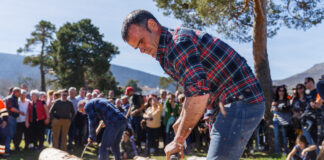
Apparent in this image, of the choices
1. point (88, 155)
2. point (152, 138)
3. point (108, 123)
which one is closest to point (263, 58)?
point (152, 138)

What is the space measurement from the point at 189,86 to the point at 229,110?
35 centimetres

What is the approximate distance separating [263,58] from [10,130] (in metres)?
7.83

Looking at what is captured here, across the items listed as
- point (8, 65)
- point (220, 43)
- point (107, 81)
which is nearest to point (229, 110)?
point (220, 43)

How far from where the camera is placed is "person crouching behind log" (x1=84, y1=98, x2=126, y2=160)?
18.5ft

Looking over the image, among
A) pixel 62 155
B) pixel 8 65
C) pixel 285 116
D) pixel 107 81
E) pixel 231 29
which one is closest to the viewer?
pixel 62 155

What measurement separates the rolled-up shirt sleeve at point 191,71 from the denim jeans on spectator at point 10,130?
8326 mm

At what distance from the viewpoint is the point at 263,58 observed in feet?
29.5

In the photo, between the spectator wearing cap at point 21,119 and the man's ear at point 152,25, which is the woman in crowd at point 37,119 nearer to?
the spectator wearing cap at point 21,119

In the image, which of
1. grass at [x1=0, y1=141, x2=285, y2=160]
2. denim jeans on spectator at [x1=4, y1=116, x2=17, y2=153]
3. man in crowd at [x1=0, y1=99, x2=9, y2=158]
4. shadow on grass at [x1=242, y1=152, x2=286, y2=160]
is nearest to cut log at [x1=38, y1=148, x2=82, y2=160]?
man in crowd at [x1=0, y1=99, x2=9, y2=158]

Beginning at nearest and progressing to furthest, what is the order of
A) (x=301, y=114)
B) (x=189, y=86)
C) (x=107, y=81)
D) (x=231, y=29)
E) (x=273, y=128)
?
(x=189, y=86) < (x=301, y=114) < (x=273, y=128) < (x=231, y=29) < (x=107, y=81)

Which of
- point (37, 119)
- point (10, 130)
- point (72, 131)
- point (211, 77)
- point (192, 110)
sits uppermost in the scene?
point (211, 77)

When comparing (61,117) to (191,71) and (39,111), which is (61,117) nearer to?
(39,111)

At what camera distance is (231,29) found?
10578 millimetres

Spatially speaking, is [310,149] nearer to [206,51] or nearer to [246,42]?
[206,51]
